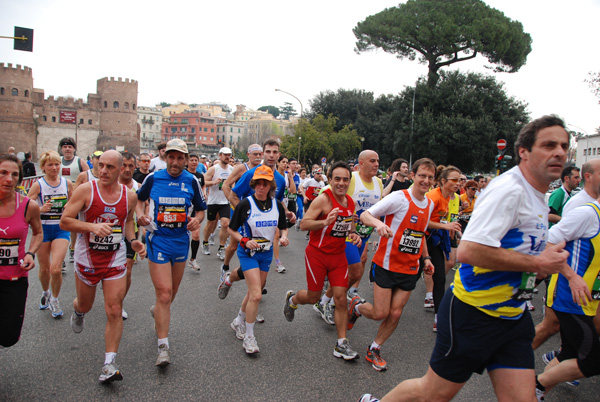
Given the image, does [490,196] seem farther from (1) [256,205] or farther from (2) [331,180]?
(1) [256,205]

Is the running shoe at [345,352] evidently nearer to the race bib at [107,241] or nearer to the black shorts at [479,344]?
the black shorts at [479,344]

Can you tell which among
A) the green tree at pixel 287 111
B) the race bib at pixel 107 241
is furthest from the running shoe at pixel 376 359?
the green tree at pixel 287 111

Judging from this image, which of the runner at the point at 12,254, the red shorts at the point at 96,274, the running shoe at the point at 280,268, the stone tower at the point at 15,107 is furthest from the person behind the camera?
the stone tower at the point at 15,107

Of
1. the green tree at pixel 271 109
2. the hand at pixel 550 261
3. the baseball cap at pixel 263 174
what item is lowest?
the hand at pixel 550 261

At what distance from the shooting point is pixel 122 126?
8269 centimetres

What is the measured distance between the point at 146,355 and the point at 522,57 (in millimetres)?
37451

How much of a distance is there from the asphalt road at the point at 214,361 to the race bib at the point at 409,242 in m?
1.09

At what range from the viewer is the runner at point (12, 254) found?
3.41 m

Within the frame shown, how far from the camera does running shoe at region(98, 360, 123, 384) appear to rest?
3527 mm

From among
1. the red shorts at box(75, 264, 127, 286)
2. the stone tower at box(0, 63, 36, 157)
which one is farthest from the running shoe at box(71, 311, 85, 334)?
the stone tower at box(0, 63, 36, 157)

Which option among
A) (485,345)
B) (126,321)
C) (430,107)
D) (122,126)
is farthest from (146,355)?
(122,126)

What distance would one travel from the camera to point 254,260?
461 cm

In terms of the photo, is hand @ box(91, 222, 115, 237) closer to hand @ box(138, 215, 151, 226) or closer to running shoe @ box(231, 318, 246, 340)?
hand @ box(138, 215, 151, 226)

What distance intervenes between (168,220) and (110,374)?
1518 millimetres
